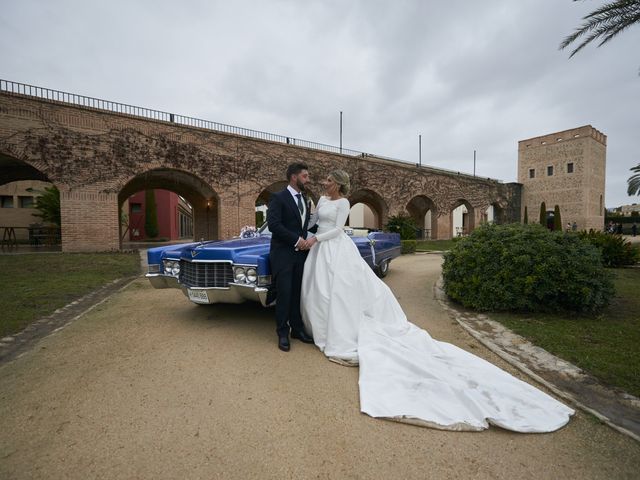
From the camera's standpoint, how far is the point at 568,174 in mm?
34906

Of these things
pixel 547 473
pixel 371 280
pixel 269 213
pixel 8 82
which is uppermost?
pixel 8 82

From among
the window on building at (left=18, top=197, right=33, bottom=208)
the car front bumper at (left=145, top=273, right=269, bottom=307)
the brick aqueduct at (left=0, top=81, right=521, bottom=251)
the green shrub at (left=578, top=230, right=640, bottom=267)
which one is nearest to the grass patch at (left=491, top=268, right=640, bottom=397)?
the car front bumper at (left=145, top=273, right=269, bottom=307)

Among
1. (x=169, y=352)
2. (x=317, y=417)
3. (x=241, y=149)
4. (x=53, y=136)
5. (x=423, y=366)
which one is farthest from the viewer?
(x=241, y=149)

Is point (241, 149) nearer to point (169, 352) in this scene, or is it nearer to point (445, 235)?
point (169, 352)

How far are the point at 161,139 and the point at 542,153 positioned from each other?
134ft

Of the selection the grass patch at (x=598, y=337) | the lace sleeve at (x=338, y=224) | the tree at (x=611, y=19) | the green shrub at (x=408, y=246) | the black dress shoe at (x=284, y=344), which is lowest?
the grass patch at (x=598, y=337)

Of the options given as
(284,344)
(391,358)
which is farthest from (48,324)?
(391,358)

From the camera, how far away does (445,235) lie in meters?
27.2

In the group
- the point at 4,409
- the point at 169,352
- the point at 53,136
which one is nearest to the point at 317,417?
the point at 169,352

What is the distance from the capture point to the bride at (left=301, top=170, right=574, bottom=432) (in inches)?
82.8

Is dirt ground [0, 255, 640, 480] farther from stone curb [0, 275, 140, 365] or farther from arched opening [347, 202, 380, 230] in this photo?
arched opening [347, 202, 380, 230]

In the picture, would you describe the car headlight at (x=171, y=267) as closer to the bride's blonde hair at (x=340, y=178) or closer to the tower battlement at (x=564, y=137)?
the bride's blonde hair at (x=340, y=178)

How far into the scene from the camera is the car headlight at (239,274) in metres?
3.58

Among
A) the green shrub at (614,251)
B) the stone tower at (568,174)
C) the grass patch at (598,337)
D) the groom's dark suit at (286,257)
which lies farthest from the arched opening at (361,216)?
the groom's dark suit at (286,257)
